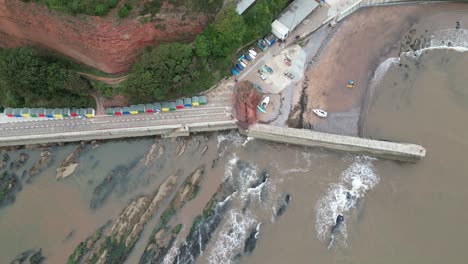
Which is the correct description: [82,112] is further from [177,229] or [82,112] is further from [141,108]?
[177,229]

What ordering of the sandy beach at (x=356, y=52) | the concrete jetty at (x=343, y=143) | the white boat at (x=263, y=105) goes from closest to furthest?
the concrete jetty at (x=343, y=143) → the white boat at (x=263, y=105) → the sandy beach at (x=356, y=52)

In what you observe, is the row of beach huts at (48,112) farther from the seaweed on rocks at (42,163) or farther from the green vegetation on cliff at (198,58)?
the green vegetation on cliff at (198,58)

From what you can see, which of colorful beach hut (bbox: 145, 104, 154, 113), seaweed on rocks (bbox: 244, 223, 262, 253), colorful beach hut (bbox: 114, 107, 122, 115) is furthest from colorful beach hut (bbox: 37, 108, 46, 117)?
seaweed on rocks (bbox: 244, 223, 262, 253)

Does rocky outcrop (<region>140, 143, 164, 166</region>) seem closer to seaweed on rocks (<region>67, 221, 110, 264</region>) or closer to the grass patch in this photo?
the grass patch

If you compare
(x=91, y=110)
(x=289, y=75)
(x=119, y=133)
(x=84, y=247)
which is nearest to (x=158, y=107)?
(x=119, y=133)

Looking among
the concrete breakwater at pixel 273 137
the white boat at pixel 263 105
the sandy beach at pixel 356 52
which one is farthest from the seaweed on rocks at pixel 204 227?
the sandy beach at pixel 356 52

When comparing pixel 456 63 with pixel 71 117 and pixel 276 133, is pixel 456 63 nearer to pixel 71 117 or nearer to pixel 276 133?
pixel 276 133
